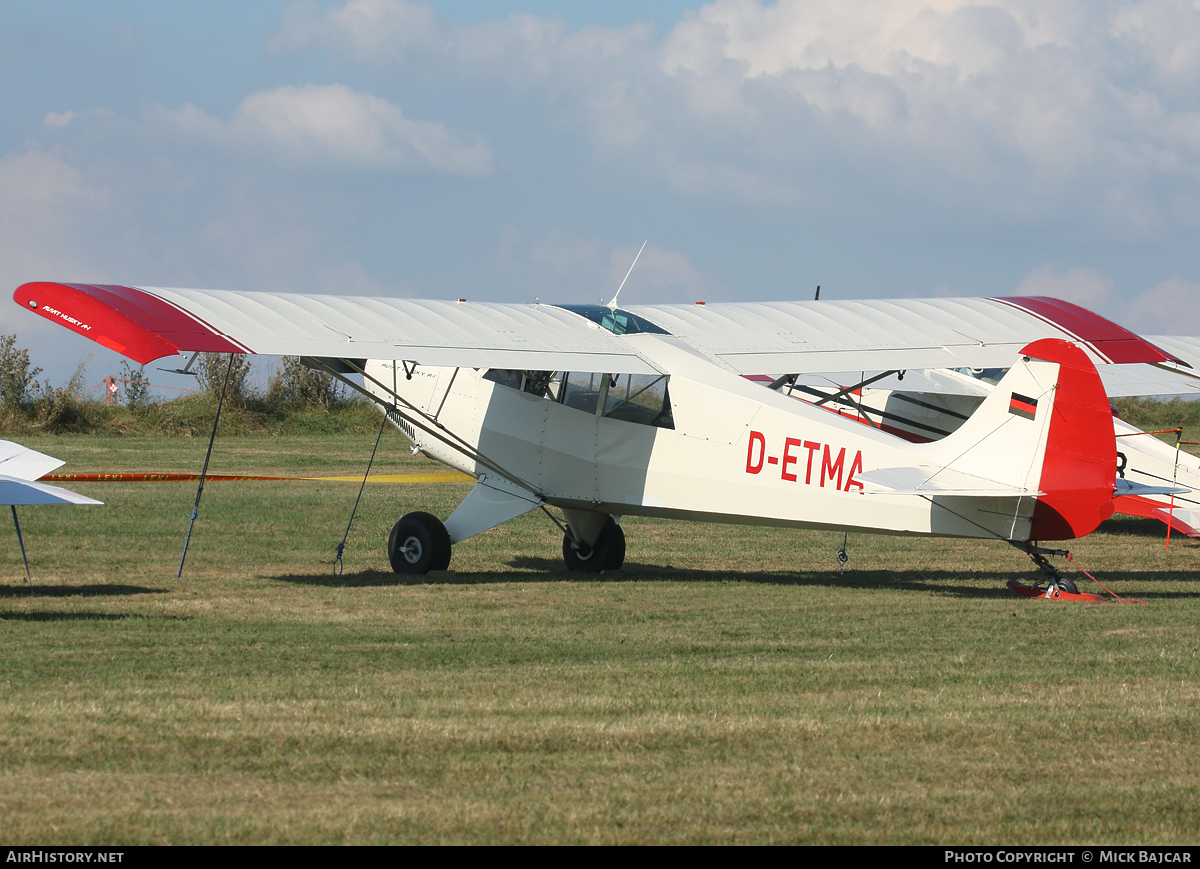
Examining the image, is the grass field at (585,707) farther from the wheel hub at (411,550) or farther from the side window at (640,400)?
the side window at (640,400)

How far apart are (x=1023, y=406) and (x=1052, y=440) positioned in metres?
0.32

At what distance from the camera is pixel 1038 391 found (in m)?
9.25

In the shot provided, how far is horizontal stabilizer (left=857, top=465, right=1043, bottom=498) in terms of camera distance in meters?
9.14

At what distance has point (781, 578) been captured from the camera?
11.5m

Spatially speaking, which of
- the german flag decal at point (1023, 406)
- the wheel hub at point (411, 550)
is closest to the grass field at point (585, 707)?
the wheel hub at point (411, 550)

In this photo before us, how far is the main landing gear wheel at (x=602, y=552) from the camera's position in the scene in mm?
12266

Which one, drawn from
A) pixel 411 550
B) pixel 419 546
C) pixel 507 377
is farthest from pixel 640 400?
pixel 411 550

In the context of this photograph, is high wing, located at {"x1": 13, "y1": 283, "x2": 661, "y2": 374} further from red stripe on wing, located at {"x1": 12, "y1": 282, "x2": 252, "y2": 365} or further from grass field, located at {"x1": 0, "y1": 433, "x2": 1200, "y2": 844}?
grass field, located at {"x1": 0, "y1": 433, "x2": 1200, "y2": 844}

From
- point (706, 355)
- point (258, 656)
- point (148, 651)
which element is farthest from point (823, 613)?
point (148, 651)

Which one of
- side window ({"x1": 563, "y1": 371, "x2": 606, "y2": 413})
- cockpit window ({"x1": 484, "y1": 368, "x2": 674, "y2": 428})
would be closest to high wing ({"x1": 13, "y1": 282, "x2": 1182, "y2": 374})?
cockpit window ({"x1": 484, "y1": 368, "x2": 674, "y2": 428})

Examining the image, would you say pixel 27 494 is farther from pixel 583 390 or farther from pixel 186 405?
pixel 186 405

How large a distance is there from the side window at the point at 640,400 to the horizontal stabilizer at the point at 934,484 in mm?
1993

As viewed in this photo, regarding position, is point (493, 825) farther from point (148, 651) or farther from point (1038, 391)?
point (1038, 391)

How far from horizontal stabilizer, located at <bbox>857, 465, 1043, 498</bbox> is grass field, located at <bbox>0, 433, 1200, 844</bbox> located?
0.84 meters
